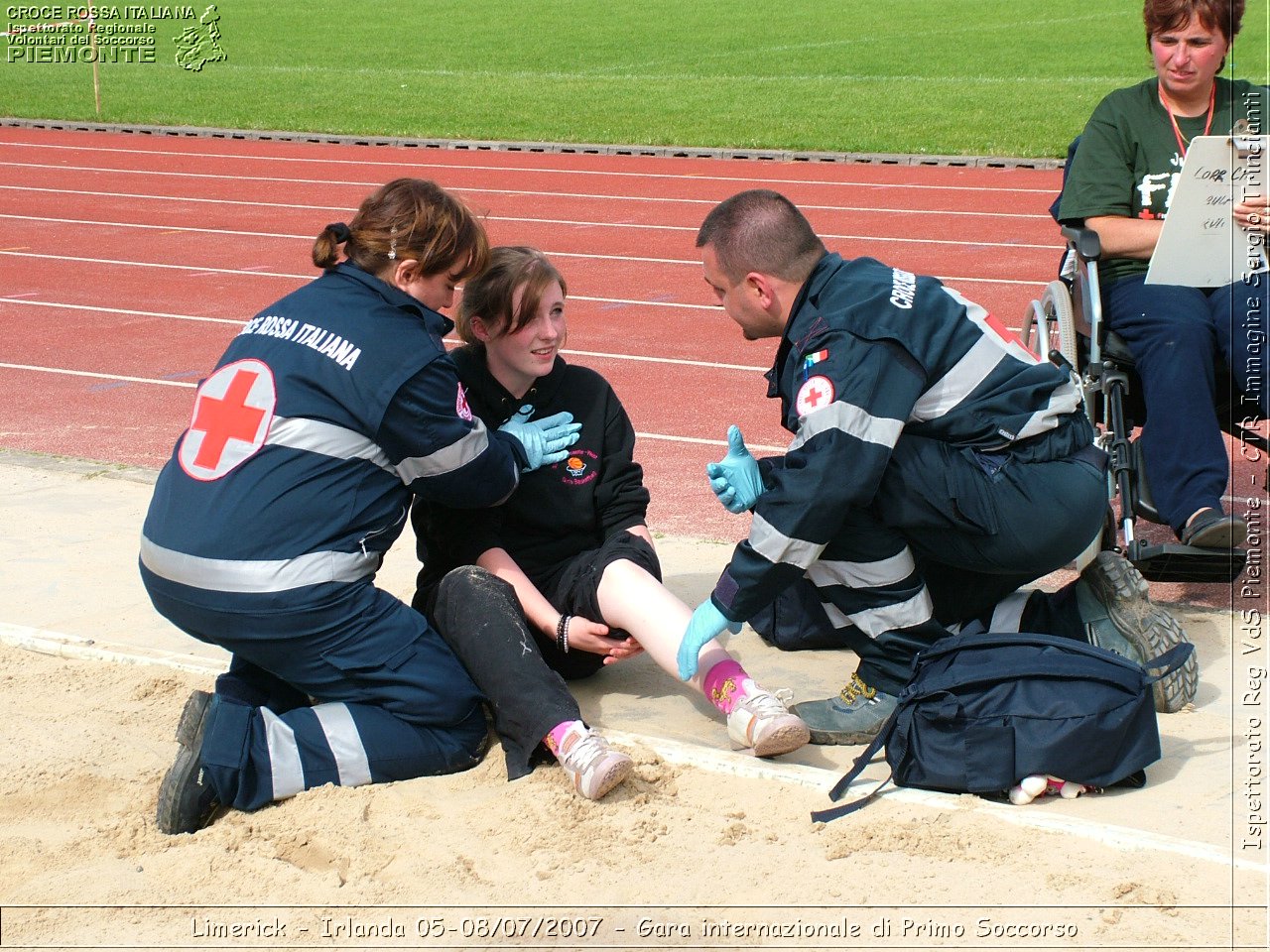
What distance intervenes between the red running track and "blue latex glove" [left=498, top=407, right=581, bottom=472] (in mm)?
571

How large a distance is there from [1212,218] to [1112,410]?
26.8 inches

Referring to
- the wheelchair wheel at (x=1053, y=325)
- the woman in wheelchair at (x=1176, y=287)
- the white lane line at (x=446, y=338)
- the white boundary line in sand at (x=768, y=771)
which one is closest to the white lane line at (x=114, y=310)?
the white lane line at (x=446, y=338)

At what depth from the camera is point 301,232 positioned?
13.3 meters

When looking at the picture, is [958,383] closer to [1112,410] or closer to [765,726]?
[765,726]

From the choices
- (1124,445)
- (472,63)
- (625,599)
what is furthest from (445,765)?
(472,63)

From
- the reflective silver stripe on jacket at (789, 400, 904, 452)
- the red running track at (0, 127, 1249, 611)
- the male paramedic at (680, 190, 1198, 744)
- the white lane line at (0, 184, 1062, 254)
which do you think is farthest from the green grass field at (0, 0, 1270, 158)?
the reflective silver stripe on jacket at (789, 400, 904, 452)

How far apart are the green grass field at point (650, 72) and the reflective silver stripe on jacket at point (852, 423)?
13.3 meters

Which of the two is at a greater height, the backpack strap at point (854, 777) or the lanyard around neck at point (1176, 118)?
the lanyard around neck at point (1176, 118)

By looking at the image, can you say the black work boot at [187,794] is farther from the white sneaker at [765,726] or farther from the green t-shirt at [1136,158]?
the green t-shirt at [1136,158]

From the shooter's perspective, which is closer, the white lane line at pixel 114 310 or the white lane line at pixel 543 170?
the white lane line at pixel 114 310

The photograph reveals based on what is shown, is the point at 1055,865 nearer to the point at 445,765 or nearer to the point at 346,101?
the point at 445,765

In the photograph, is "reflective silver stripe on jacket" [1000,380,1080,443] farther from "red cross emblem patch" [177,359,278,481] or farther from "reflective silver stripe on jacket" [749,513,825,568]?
"red cross emblem patch" [177,359,278,481]

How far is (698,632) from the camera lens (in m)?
3.48

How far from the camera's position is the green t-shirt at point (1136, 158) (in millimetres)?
4828
